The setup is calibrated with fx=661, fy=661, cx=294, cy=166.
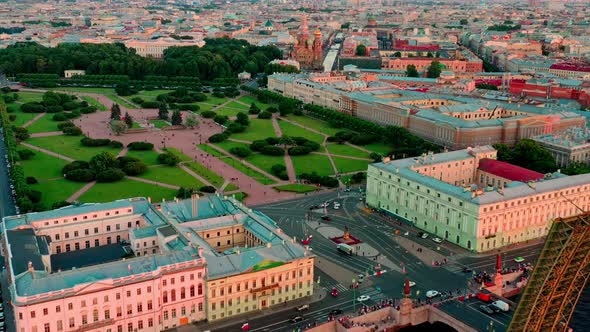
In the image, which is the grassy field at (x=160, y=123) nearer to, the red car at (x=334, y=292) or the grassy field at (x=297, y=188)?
the grassy field at (x=297, y=188)

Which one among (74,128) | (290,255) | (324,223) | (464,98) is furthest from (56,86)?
(290,255)

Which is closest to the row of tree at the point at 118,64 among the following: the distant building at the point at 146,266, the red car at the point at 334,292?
the distant building at the point at 146,266

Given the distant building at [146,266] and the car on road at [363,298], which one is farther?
the car on road at [363,298]

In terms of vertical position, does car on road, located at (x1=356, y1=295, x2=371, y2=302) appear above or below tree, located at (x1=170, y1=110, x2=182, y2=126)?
below

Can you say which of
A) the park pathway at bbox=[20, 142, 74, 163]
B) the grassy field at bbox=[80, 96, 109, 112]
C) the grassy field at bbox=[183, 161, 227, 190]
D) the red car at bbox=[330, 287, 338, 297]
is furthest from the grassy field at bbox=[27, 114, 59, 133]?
the red car at bbox=[330, 287, 338, 297]

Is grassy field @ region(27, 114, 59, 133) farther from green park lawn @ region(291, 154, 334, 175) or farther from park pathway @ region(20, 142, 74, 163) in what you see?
green park lawn @ region(291, 154, 334, 175)

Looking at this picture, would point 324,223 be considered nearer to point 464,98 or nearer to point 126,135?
point 126,135
